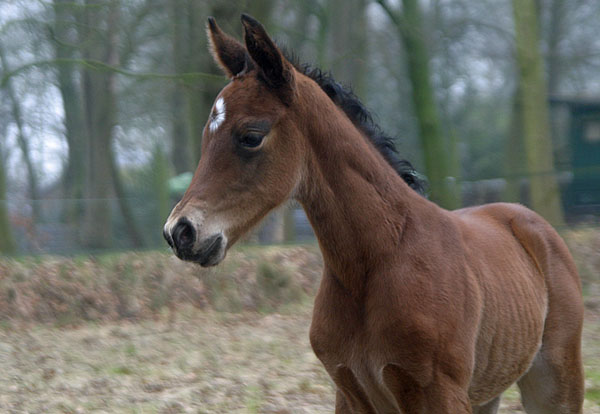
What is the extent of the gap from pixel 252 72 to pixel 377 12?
14681mm

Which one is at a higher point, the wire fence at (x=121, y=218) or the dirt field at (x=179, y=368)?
the wire fence at (x=121, y=218)

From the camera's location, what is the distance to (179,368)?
287 inches

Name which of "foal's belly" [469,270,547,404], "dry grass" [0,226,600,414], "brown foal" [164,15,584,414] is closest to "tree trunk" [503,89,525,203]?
"dry grass" [0,226,600,414]

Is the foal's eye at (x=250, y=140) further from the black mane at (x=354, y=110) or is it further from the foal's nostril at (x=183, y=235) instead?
the black mane at (x=354, y=110)

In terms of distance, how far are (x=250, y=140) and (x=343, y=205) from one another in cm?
53

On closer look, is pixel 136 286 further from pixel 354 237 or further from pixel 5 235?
pixel 354 237

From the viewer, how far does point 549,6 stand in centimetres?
1917

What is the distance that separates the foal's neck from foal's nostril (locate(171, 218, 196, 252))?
609mm

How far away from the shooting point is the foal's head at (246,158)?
286cm

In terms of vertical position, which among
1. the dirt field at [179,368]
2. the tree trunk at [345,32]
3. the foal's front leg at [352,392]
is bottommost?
the dirt field at [179,368]

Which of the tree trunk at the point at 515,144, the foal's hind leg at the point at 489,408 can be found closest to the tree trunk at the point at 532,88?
the tree trunk at the point at 515,144

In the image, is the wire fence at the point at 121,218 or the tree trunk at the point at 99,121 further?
the tree trunk at the point at 99,121

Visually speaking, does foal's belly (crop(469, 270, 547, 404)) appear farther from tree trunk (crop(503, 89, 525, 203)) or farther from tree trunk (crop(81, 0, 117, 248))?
tree trunk (crop(503, 89, 525, 203))

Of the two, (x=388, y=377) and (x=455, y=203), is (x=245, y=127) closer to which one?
(x=388, y=377)
